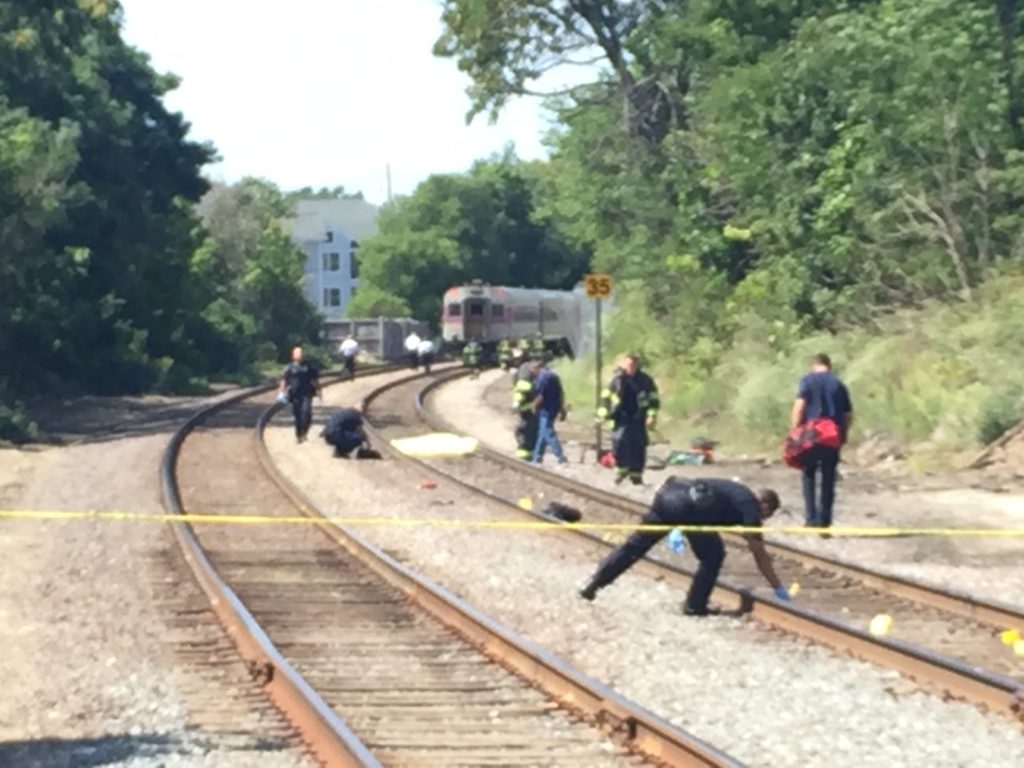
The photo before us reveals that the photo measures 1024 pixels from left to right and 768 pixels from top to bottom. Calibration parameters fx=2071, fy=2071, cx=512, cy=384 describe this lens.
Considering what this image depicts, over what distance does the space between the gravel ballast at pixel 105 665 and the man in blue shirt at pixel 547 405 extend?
6.20m

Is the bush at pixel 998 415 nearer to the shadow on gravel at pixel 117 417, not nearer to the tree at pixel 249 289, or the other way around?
the shadow on gravel at pixel 117 417

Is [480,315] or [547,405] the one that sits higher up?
[480,315]

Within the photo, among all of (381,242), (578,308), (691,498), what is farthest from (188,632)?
(381,242)

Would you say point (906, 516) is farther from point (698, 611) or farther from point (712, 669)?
point (712, 669)

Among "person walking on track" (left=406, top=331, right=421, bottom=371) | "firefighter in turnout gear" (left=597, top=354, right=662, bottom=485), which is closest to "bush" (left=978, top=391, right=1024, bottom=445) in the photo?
"firefighter in turnout gear" (left=597, top=354, right=662, bottom=485)

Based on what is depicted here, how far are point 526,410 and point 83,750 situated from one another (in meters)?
18.9

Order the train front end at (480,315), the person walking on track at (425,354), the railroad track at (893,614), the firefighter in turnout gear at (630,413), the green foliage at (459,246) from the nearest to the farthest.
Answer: the railroad track at (893,614)
the firefighter in turnout gear at (630,413)
the person walking on track at (425,354)
the train front end at (480,315)
the green foliage at (459,246)

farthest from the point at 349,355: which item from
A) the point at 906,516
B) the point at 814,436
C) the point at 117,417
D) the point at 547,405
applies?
the point at 814,436

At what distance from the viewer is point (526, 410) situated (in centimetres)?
2934

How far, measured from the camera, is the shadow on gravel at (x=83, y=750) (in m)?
10.4

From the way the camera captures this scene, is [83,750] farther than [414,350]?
No

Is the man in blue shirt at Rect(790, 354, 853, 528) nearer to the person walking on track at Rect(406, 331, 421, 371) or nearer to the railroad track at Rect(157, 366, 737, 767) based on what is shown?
the railroad track at Rect(157, 366, 737, 767)

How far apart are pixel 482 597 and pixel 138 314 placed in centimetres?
4795

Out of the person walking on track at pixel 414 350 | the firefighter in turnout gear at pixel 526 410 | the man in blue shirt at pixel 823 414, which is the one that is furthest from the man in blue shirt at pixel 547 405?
the person walking on track at pixel 414 350
